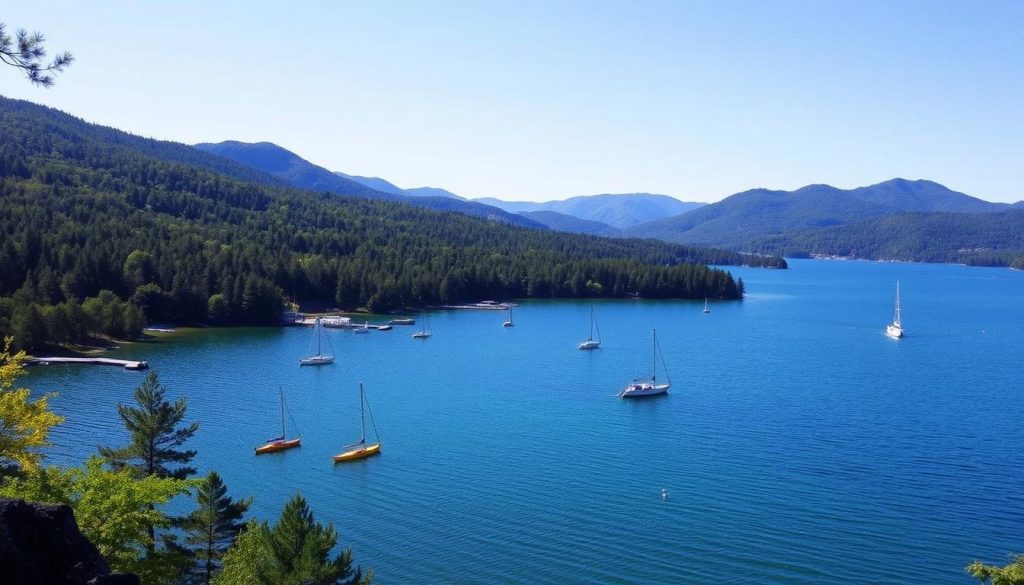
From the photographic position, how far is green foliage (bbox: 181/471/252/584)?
69.7 feet

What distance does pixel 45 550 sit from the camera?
8008 millimetres

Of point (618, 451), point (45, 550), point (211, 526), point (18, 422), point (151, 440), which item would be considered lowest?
point (618, 451)

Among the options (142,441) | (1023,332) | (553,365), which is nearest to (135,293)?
(553,365)

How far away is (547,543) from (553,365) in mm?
39153

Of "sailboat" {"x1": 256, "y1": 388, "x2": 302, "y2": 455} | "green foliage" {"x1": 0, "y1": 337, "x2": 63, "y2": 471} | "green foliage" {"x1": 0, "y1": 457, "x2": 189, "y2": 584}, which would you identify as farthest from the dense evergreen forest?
"green foliage" {"x1": 0, "y1": 337, "x2": 63, "y2": 471}

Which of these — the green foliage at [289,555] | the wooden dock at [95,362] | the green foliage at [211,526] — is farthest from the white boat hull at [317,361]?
the green foliage at [289,555]

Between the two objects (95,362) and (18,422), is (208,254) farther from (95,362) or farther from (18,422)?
(18,422)

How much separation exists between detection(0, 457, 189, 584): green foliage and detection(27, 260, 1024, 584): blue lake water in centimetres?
1064

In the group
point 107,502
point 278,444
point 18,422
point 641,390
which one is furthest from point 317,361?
point 18,422

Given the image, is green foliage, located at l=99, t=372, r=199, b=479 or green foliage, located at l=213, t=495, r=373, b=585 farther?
green foliage, located at l=99, t=372, r=199, b=479

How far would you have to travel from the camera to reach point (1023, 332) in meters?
92.4

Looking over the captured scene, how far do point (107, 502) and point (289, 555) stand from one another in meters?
5.13

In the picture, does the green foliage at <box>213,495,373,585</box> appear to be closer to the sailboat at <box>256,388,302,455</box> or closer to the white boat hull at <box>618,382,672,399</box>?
the sailboat at <box>256,388,302,455</box>

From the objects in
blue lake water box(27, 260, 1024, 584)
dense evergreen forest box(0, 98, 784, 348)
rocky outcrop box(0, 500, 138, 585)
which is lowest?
blue lake water box(27, 260, 1024, 584)
